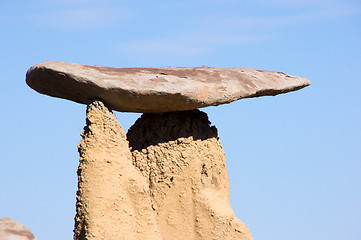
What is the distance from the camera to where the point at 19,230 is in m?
9.05

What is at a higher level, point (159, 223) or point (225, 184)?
point (225, 184)

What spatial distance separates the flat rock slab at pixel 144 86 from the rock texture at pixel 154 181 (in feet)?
1.06

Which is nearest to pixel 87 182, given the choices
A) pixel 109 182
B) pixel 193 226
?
pixel 109 182

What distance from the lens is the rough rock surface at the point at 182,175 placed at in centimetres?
1254

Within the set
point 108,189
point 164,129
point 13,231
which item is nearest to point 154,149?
point 164,129

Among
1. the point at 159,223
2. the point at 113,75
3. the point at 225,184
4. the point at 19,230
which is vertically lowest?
the point at 19,230

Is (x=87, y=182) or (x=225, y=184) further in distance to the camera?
(x=225, y=184)

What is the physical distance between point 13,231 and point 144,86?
342 centimetres

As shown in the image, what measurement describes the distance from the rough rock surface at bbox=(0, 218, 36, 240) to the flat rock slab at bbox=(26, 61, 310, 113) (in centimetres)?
283

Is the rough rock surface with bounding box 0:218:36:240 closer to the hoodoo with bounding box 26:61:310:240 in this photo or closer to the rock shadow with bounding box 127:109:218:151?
the hoodoo with bounding box 26:61:310:240

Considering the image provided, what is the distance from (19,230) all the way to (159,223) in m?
3.74

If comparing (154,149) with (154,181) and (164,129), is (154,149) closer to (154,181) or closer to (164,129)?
(164,129)

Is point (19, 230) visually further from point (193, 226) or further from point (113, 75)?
point (193, 226)

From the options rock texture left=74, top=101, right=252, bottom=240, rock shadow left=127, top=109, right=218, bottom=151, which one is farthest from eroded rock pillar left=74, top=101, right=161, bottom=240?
rock shadow left=127, top=109, right=218, bottom=151
